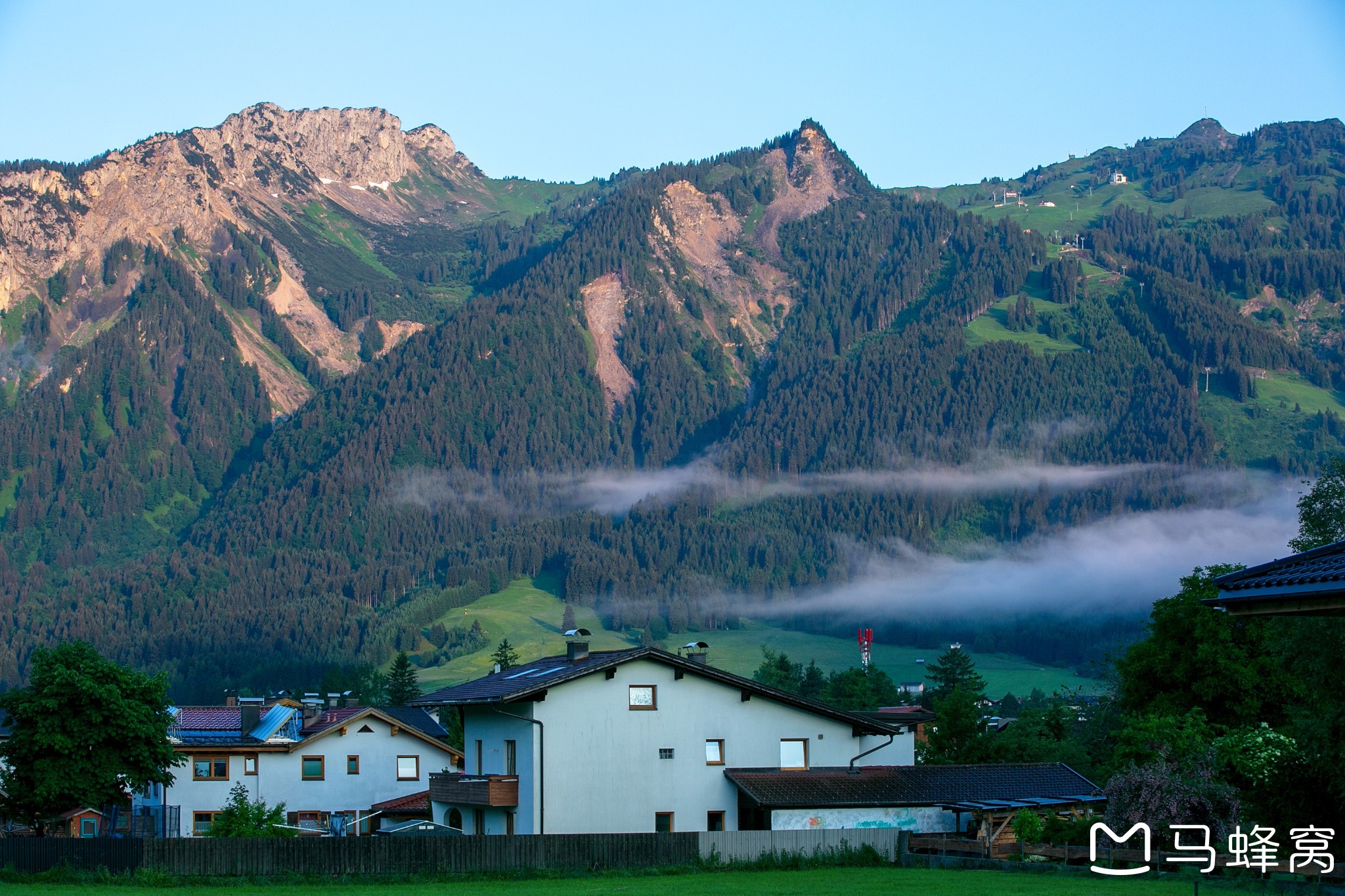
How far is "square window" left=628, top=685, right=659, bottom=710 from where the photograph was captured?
174 ft

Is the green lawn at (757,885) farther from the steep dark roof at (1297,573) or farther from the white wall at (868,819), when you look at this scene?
the steep dark roof at (1297,573)

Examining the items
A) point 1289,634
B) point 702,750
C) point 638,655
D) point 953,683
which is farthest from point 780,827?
point 953,683

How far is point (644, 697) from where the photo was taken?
174ft

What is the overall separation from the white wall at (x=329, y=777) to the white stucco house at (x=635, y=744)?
24441mm

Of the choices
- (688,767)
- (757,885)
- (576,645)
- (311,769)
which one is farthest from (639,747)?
(311,769)

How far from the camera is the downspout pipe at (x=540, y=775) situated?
50.8 metres

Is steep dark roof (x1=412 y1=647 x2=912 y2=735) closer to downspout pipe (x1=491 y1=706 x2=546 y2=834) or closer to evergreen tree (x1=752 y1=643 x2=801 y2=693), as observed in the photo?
downspout pipe (x1=491 y1=706 x2=546 y2=834)

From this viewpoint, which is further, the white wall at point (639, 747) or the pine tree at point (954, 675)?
the pine tree at point (954, 675)

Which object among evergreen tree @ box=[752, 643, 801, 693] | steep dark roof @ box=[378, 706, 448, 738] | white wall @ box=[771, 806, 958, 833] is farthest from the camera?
evergreen tree @ box=[752, 643, 801, 693]

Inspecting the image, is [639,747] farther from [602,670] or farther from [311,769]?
[311,769]

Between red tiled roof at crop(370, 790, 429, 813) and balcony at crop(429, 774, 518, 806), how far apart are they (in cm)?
1458

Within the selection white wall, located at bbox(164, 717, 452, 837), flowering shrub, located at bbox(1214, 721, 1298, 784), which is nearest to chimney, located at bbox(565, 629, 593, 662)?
white wall, located at bbox(164, 717, 452, 837)

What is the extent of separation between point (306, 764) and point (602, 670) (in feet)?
107

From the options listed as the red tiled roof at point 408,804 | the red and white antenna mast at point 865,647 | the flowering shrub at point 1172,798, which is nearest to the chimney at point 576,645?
the red tiled roof at point 408,804
